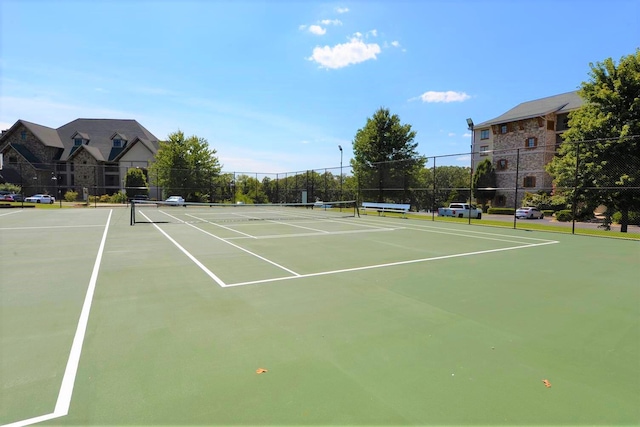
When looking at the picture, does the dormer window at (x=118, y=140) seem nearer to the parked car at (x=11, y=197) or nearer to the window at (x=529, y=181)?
the parked car at (x=11, y=197)

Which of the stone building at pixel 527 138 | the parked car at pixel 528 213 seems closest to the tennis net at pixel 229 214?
the parked car at pixel 528 213

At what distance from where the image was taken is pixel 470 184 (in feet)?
64.7

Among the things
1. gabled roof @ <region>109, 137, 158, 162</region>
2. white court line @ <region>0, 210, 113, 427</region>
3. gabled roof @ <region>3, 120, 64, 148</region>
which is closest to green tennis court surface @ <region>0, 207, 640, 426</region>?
white court line @ <region>0, 210, 113, 427</region>

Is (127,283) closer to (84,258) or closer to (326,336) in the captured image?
(84,258)

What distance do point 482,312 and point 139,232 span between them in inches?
447

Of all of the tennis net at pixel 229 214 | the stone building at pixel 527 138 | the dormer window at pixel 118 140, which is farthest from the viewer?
the dormer window at pixel 118 140

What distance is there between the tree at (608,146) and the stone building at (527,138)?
74.4ft

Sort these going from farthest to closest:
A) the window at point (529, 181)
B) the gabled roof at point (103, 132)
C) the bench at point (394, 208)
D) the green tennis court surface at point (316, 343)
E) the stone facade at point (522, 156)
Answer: the gabled roof at point (103, 132)
the window at point (529, 181)
the stone facade at point (522, 156)
the bench at point (394, 208)
the green tennis court surface at point (316, 343)

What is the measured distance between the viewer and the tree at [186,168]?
33781 millimetres

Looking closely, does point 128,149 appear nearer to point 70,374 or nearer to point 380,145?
point 380,145

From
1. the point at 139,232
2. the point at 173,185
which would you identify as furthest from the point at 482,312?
the point at 173,185

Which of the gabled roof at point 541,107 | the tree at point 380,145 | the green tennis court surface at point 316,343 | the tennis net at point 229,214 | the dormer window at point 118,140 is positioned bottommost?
the tennis net at point 229,214

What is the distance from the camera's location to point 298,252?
8.19 m

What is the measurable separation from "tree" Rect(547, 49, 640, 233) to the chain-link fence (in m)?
0.04
